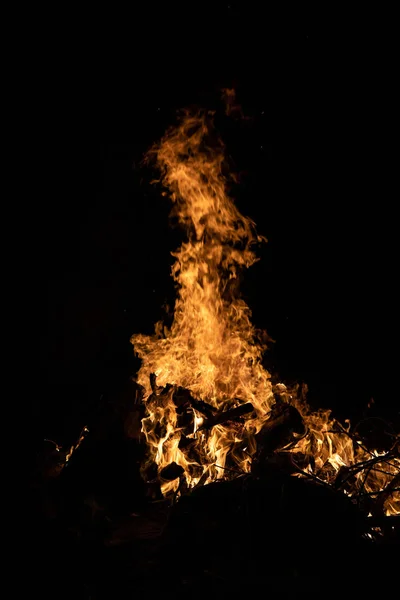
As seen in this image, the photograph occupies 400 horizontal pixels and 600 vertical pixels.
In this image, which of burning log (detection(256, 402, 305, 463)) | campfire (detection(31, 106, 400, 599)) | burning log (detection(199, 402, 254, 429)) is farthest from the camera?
burning log (detection(199, 402, 254, 429))

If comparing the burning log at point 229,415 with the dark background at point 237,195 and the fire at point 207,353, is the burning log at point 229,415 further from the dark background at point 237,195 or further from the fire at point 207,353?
the dark background at point 237,195

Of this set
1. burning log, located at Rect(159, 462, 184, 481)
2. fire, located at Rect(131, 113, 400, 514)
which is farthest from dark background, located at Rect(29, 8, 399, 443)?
burning log, located at Rect(159, 462, 184, 481)

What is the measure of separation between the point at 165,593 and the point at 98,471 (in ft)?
3.92

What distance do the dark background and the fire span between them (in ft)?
1.74

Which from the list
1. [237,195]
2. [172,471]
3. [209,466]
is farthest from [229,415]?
[237,195]

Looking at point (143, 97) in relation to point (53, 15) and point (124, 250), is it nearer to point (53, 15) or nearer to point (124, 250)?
point (53, 15)

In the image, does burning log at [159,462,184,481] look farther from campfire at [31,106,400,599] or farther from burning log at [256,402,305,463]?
burning log at [256,402,305,463]

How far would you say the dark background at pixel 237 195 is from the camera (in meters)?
5.12

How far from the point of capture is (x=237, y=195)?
5398 millimetres

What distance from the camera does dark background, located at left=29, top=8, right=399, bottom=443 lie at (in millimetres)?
5121

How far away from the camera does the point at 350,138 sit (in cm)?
529

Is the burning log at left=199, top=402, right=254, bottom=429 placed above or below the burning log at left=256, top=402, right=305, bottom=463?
above

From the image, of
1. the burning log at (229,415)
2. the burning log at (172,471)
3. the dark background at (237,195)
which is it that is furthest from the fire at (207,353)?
the dark background at (237,195)

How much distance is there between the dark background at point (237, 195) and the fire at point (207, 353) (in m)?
0.53
